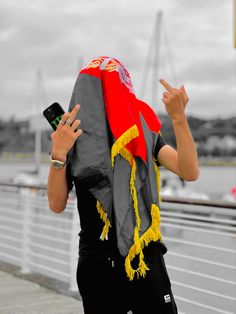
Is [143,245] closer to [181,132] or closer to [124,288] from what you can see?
[124,288]

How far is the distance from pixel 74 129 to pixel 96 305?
686 mm

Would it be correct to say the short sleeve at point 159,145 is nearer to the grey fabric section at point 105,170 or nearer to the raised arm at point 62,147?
the grey fabric section at point 105,170

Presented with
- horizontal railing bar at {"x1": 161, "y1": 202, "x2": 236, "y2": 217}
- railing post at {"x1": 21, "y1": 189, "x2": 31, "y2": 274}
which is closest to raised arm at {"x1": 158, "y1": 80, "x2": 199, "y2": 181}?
horizontal railing bar at {"x1": 161, "y1": 202, "x2": 236, "y2": 217}

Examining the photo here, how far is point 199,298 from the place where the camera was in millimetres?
6418

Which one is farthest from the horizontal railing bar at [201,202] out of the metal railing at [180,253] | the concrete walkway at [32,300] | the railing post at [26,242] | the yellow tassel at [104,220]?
the railing post at [26,242]

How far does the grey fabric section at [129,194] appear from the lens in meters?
2.09

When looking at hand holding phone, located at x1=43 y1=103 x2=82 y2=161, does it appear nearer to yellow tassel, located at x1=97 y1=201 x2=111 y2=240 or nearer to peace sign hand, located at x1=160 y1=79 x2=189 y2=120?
yellow tassel, located at x1=97 y1=201 x2=111 y2=240

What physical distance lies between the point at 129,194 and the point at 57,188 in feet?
0.95

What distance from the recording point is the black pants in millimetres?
2096

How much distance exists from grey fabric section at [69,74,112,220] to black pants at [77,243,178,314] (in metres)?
0.21

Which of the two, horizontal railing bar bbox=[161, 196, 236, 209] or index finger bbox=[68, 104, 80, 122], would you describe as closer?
index finger bbox=[68, 104, 80, 122]

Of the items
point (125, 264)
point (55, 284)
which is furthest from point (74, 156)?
point (55, 284)

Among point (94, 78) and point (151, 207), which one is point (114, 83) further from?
point (151, 207)

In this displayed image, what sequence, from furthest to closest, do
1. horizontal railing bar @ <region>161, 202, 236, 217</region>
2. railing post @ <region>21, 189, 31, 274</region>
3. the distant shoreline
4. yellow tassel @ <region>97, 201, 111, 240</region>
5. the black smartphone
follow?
1. the distant shoreline
2. railing post @ <region>21, 189, 31, 274</region>
3. horizontal railing bar @ <region>161, 202, 236, 217</region>
4. the black smartphone
5. yellow tassel @ <region>97, 201, 111, 240</region>
